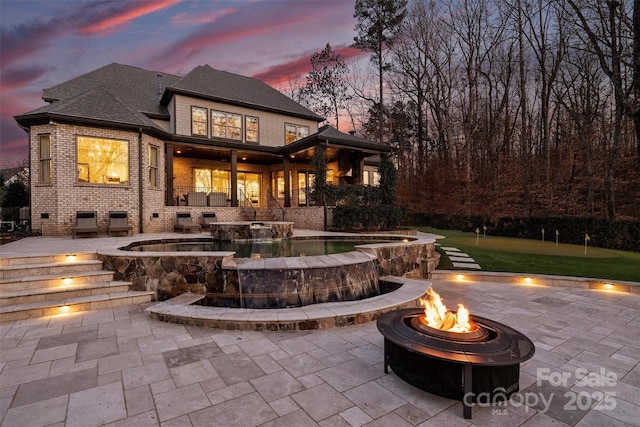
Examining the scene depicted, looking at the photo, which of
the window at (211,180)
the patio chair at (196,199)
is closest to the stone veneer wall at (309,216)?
the patio chair at (196,199)

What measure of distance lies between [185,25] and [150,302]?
16.8 m

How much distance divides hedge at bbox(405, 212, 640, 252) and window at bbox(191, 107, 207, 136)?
15.8 meters

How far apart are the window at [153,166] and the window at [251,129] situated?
5.06 metres

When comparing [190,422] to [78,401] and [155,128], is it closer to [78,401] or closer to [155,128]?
[78,401]

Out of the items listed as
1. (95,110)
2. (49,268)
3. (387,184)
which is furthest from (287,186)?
(49,268)

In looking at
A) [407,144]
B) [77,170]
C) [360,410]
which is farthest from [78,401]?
[407,144]

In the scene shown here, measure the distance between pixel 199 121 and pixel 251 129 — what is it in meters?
2.79

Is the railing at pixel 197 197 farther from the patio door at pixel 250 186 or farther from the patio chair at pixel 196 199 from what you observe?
the patio door at pixel 250 186

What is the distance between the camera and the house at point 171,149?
10.2m

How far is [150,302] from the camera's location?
5.40m

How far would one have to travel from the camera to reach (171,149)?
13312 millimetres

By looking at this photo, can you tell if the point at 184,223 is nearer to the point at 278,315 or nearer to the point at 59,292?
the point at 59,292

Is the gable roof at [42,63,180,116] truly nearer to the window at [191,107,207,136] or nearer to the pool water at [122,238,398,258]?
the window at [191,107,207,136]

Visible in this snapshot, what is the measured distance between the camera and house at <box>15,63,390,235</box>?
10180 millimetres
